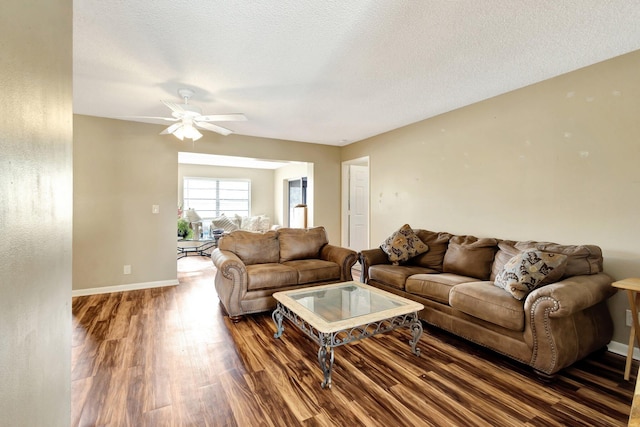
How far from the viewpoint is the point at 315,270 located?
138 inches

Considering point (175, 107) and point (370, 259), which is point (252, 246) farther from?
point (175, 107)

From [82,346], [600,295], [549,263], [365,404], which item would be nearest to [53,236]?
[365,404]

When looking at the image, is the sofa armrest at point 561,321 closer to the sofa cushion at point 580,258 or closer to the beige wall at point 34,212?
the sofa cushion at point 580,258

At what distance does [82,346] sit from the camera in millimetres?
2488

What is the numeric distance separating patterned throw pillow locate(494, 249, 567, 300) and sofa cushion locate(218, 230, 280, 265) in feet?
8.46

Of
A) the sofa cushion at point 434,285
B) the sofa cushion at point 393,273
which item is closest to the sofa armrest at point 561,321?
the sofa cushion at point 434,285

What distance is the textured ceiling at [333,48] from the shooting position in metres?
1.85

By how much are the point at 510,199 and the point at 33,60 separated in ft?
Answer: 12.2

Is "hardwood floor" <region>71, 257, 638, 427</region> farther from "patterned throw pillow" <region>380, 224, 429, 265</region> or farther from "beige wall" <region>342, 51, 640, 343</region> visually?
"beige wall" <region>342, 51, 640, 343</region>

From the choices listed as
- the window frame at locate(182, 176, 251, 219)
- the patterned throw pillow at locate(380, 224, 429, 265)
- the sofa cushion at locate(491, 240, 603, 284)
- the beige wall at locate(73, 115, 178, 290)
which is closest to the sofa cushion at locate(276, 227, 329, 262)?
the patterned throw pillow at locate(380, 224, 429, 265)

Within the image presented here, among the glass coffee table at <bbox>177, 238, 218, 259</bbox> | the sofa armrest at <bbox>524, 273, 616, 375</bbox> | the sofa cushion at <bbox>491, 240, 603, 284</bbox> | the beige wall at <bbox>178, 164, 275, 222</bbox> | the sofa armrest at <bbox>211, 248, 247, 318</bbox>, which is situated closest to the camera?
the sofa armrest at <bbox>524, 273, 616, 375</bbox>

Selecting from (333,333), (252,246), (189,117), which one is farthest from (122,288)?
(333,333)

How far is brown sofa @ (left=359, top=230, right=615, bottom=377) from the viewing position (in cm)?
200

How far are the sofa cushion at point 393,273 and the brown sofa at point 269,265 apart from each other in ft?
1.13
